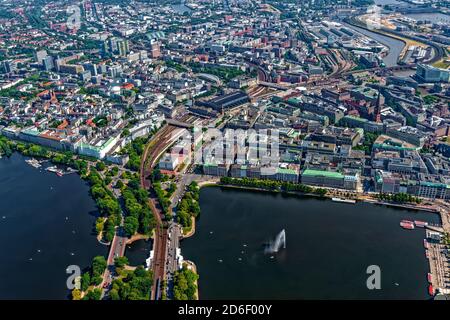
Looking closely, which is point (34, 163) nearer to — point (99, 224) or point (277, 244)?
point (99, 224)

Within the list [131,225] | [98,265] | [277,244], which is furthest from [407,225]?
[98,265]

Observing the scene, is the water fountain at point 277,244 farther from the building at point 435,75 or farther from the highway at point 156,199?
the building at point 435,75

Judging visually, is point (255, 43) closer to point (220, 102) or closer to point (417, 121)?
point (220, 102)

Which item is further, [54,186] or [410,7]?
[410,7]

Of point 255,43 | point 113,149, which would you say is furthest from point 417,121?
point 255,43

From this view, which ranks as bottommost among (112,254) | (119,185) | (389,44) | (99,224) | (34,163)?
(34,163)

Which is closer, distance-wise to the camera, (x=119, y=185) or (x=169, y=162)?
(x=119, y=185)

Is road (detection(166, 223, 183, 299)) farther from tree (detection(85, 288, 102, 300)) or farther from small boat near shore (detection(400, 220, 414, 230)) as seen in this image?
small boat near shore (detection(400, 220, 414, 230))
